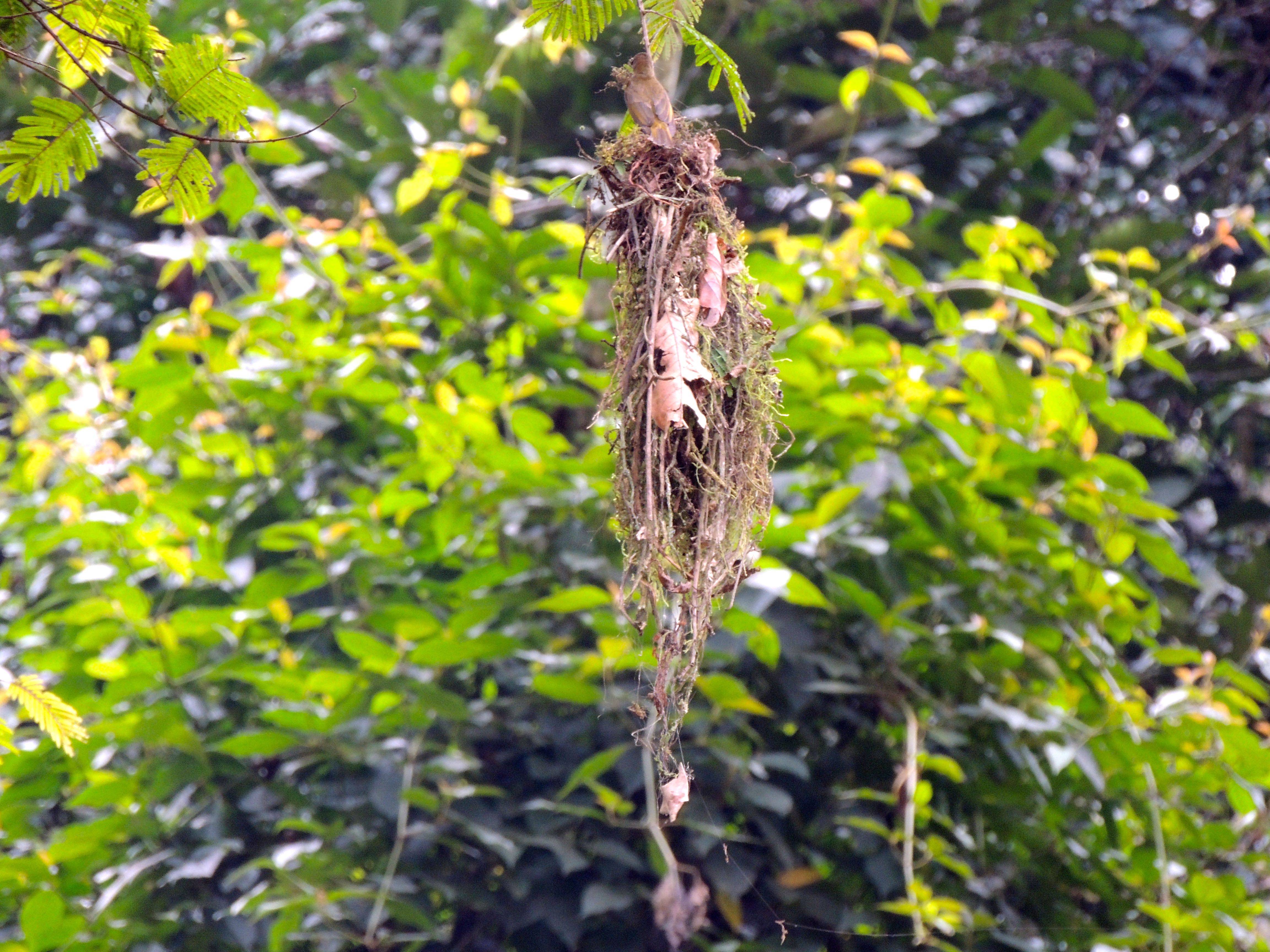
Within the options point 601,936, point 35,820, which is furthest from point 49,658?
point 601,936

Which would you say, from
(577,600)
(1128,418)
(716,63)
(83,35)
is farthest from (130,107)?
(1128,418)

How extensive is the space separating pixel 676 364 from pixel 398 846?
112 cm

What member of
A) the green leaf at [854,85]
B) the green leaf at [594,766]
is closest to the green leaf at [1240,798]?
the green leaf at [594,766]

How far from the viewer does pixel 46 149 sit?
33.3 inches

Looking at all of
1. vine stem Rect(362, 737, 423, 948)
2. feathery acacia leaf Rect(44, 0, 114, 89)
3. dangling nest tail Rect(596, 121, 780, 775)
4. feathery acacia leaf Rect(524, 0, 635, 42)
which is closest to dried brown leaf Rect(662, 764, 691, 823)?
dangling nest tail Rect(596, 121, 780, 775)

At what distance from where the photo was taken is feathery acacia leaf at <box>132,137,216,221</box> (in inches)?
33.7

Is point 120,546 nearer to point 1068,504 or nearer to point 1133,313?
point 1068,504

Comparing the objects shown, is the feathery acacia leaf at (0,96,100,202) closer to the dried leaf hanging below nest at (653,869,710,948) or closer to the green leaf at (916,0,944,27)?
the dried leaf hanging below nest at (653,869,710,948)

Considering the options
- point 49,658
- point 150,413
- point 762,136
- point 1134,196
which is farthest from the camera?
point 1134,196

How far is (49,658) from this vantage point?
182cm

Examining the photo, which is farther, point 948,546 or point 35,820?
point 35,820

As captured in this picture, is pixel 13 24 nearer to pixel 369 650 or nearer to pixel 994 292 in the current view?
pixel 369 650

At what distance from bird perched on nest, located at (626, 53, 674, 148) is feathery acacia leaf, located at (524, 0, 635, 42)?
1.8 inches

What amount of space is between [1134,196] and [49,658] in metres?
2.92
